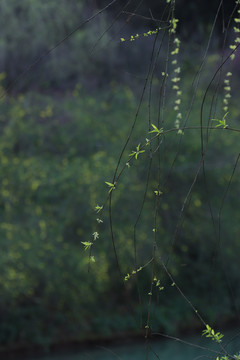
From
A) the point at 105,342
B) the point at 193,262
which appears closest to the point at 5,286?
the point at 105,342

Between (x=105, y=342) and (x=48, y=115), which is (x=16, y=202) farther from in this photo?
(x=105, y=342)

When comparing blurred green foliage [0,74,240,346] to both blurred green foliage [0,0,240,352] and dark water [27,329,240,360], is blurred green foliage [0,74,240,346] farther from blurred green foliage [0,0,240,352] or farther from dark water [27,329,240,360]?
dark water [27,329,240,360]

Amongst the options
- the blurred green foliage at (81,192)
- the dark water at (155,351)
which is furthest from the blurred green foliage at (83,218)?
the dark water at (155,351)

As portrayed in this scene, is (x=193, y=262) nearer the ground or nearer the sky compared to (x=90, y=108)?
nearer the ground

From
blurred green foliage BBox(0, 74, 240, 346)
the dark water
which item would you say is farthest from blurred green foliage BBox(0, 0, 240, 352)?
the dark water

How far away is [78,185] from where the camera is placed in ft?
34.8

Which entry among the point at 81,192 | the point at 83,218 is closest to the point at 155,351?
the point at 83,218

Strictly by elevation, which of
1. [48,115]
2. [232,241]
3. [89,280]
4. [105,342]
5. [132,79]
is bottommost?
[105,342]

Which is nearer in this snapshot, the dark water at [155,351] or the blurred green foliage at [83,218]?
the dark water at [155,351]

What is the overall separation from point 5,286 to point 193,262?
3.89 metres

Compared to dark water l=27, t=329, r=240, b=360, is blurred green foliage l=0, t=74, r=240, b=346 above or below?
above

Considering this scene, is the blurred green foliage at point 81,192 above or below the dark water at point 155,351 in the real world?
above

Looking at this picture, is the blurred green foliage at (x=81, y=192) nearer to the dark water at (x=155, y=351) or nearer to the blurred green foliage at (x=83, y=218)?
the blurred green foliage at (x=83, y=218)

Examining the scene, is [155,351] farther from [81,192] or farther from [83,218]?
[81,192]
